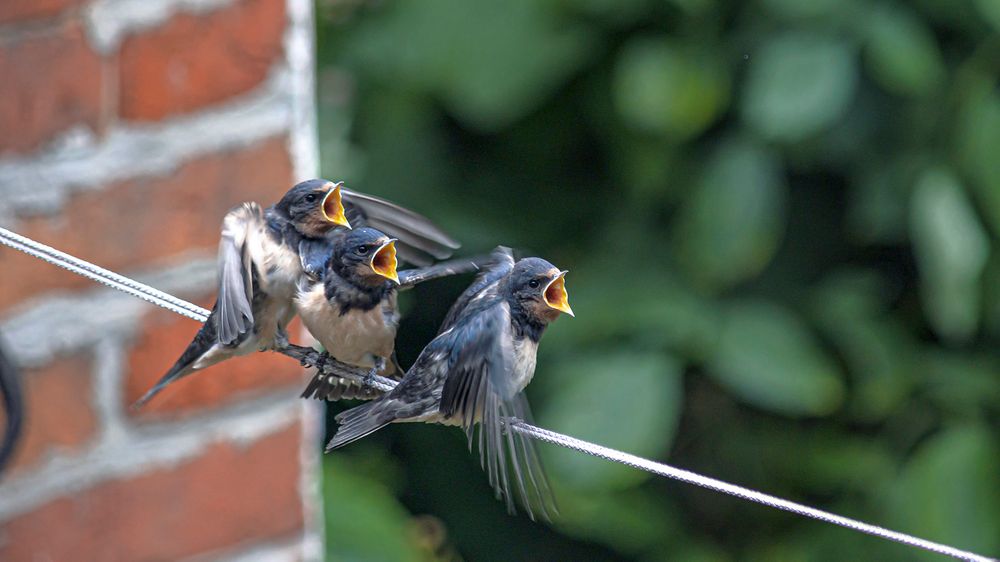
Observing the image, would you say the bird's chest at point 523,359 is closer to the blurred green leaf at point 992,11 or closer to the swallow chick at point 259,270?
the swallow chick at point 259,270

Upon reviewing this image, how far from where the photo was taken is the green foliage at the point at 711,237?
6.05ft

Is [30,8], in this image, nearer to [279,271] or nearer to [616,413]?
[279,271]

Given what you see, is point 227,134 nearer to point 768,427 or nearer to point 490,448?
point 490,448

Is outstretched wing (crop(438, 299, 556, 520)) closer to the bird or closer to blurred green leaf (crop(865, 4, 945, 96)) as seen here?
the bird

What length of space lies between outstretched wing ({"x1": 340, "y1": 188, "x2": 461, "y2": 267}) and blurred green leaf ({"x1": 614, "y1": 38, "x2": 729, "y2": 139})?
0.82 meters

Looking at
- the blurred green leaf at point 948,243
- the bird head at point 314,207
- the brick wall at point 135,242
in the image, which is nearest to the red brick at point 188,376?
the brick wall at point 135,242

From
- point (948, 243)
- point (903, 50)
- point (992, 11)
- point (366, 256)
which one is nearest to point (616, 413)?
point (948, 243)

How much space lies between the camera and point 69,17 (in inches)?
35.8

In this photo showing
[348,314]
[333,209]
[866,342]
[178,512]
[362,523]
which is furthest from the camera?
[866,342]

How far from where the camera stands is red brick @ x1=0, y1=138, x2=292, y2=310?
3.02ft

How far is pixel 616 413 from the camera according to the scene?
1.81m

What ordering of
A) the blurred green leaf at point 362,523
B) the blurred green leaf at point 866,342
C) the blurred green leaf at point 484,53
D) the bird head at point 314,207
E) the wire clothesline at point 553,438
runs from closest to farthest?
the wire clothesline at point 553,438 < the bird head at point 314,207 < the blurred green leaf at point 362,523 < the blurred green leaf at point 484,53 < the blurred green leaf at point 866,342

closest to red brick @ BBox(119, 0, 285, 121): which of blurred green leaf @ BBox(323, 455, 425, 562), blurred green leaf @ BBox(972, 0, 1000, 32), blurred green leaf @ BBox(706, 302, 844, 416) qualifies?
blurred green leaf @ BBox(323, 455, 425, 562)

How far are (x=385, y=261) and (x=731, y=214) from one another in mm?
1034
